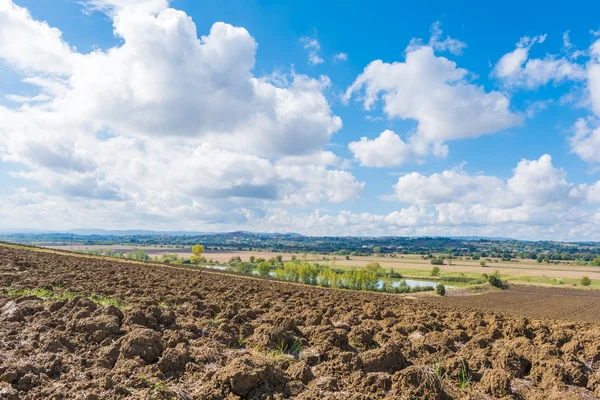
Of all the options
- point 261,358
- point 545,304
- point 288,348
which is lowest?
point 545,304

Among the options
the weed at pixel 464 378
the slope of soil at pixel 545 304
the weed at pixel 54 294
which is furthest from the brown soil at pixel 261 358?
the slope of soil at pixel 545 304

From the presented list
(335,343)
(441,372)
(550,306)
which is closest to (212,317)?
(335,343)

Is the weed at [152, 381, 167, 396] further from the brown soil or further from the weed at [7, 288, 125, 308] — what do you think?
the weed at [7, 288, 125, 308]

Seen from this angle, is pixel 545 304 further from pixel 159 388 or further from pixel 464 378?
pixel 159 388

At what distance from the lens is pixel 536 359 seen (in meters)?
8.94

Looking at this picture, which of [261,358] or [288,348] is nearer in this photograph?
[261,358]

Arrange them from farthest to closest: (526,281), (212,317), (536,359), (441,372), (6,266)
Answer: (526,281)
(6,266)
(212,317)
(536,359)
(441,372)

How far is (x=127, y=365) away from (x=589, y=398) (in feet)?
30.2

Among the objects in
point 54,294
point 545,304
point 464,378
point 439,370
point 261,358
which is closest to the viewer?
point 464,378

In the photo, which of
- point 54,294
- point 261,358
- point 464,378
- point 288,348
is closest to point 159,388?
point 261,358

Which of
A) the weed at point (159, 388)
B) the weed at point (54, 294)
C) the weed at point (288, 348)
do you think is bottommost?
the weed at point (288, 348)

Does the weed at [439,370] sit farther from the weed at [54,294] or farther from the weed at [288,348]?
the weed at [54,294]

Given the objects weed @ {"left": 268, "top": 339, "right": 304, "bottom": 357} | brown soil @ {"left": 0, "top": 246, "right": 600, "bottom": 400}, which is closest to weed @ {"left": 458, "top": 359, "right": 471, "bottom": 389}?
brown soil @ {"left": 0, "top": 246, "right": 600, "bottom": 400}

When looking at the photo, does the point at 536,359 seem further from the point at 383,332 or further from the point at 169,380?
the point at 169,380
